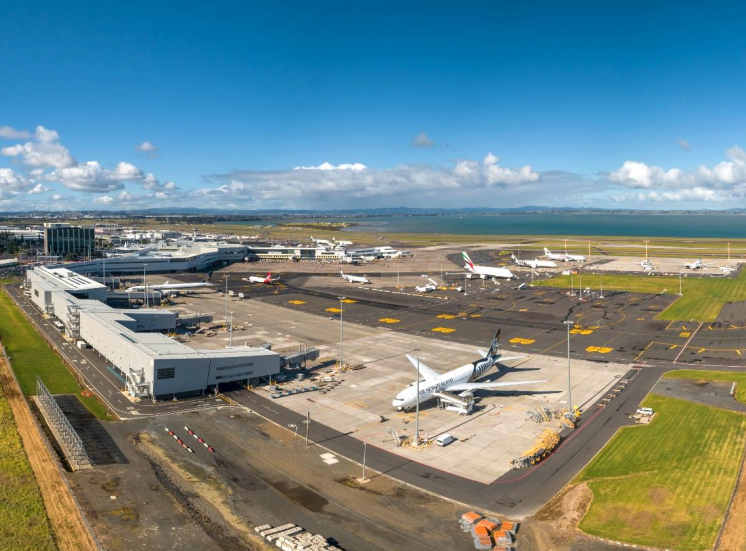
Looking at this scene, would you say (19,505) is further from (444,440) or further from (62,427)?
(444,440)

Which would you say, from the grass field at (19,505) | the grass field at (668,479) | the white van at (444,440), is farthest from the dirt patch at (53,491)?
the grass field at (668,479)

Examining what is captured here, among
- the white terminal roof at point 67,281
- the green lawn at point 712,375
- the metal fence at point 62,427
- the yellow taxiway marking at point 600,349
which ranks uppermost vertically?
the white terminal roof at point 67,281

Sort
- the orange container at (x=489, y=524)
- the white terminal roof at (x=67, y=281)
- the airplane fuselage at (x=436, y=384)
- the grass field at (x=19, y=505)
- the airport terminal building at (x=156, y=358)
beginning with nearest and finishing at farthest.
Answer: the grass field at (x=19, y=505)
the orange container at (x=489, y=524)
the airplane fuselage at (x=436, y=384)
the airport terminal building at (x=156, y=358)
the white terminal roof at (x=67, y=281)

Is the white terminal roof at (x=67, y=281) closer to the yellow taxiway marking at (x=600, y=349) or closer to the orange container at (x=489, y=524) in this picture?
the yellow taxiway marking at (x=600, y=349)

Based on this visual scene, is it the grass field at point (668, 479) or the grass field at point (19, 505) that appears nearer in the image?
the grass field at point (19, 505)

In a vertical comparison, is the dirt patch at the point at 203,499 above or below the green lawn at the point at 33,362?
below

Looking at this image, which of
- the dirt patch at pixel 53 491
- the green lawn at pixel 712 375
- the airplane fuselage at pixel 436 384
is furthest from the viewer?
the green lawn at pixel 712 375
